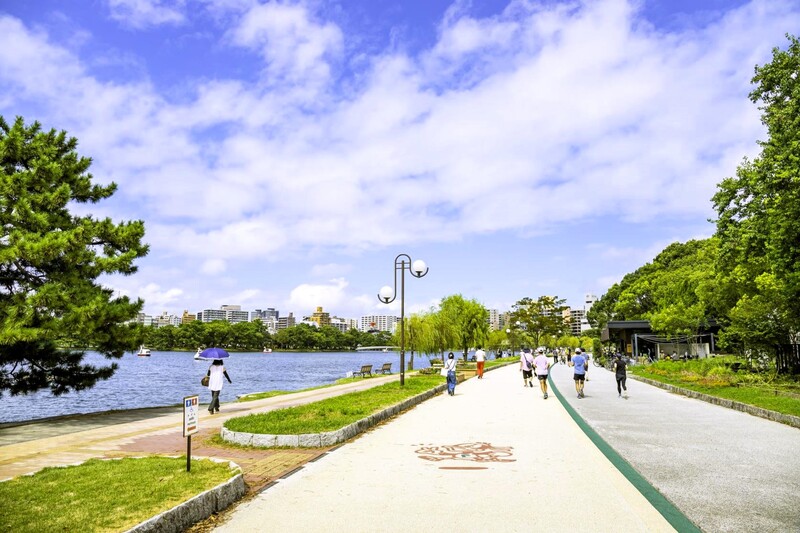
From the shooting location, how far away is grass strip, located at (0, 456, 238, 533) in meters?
4.69

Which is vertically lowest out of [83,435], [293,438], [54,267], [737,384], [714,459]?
[737,384]

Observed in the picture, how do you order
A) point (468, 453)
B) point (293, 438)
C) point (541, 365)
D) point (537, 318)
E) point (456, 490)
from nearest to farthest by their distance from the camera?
1. point (456, 490)
2. point (468, 453)
3. point (293, 438)
4. point (541, 365)
5. point (537, 318)

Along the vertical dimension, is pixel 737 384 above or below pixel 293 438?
below

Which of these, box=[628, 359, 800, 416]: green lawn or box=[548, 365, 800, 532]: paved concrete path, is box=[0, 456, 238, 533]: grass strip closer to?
box=[548, 365, 800, 532]: paved concrete path

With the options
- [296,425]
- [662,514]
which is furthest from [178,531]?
[296,425]

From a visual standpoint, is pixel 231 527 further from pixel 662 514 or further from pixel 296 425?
pixel 296 425

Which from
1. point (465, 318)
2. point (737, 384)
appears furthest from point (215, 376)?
point (465, 318)

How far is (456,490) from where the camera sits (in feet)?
20.8

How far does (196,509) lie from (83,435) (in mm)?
6766

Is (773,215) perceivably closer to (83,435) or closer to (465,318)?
(83,435)

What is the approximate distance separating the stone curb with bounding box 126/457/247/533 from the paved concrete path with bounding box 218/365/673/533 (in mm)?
204

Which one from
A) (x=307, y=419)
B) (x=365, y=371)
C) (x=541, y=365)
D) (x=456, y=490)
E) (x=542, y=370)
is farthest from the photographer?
(x=365, y=371)

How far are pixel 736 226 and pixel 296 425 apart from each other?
1797cm

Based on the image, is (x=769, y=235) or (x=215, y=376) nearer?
(x=215, y=376)
